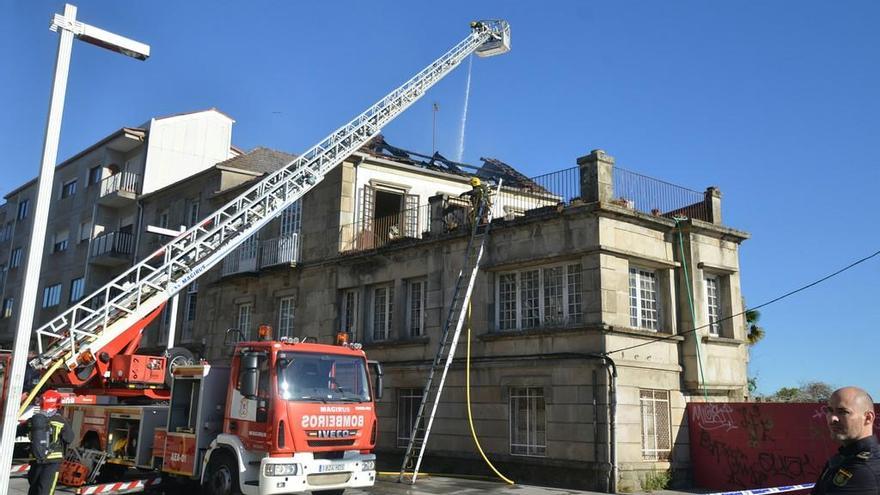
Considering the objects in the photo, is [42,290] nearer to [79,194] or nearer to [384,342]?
[79,194]

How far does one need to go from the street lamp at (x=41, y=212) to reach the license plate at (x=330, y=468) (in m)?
4.55

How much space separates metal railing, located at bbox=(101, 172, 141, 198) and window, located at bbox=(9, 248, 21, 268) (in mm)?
12833

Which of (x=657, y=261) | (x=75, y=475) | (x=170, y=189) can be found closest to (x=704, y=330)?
(x=657, y=261)

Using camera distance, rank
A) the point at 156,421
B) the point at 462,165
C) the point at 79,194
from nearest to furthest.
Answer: the point at 156,421 < the point at 462,165 < the point at 79,194

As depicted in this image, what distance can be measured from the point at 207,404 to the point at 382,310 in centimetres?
932

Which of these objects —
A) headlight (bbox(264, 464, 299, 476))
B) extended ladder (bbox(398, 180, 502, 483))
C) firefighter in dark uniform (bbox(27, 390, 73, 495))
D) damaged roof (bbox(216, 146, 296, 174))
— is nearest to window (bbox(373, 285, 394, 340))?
extended ladder (bbox(398, 180, 502, 483))

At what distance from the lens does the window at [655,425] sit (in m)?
16.3

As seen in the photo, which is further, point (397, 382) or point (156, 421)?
point (397, 382)

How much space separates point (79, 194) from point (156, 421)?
93.2 feet

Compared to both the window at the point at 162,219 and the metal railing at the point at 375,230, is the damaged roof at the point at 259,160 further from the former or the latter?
the metal railing at the point at 375,230

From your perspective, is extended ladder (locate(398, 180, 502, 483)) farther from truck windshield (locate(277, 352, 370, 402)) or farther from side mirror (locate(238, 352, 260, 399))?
side mirror (locate(238, 352, 260, 399))

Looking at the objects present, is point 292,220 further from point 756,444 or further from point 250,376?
point 756,444

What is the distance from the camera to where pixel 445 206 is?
65.9 ft

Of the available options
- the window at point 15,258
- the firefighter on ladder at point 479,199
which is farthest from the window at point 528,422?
the window at point 15,258
